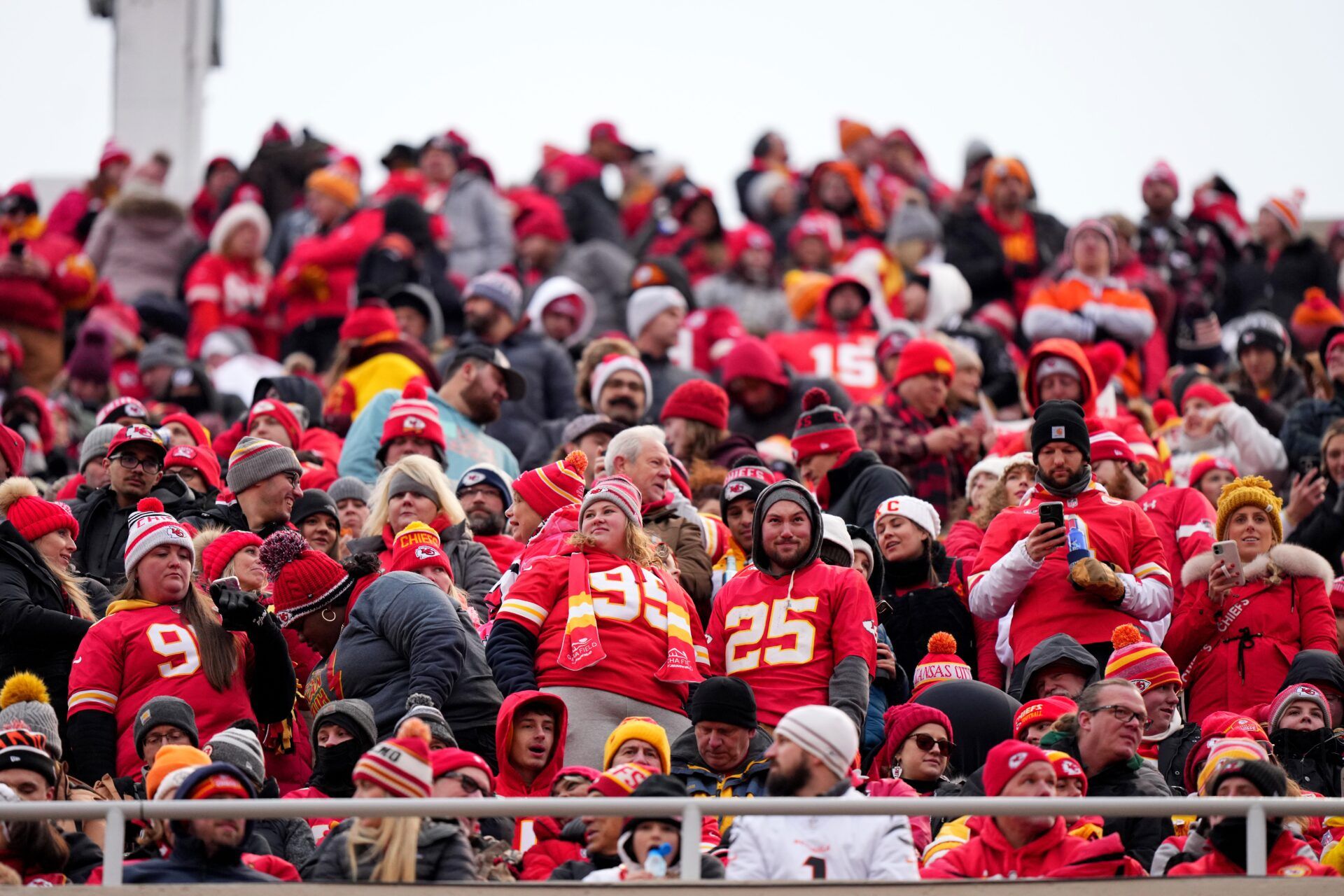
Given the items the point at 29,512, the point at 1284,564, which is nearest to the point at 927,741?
the point at 1284,564

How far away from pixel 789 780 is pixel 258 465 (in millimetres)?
3865

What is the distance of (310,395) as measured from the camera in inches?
563

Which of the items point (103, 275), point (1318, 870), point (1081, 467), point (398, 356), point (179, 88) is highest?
point (179, 88)

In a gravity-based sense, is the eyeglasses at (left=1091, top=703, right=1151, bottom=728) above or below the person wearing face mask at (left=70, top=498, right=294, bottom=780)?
below

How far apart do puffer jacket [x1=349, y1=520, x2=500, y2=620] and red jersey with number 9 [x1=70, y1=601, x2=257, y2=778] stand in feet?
4.89

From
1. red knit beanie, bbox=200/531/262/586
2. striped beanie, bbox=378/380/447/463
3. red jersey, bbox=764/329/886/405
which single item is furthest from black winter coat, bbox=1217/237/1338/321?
red knit beanie, bbox=200/531/262/586

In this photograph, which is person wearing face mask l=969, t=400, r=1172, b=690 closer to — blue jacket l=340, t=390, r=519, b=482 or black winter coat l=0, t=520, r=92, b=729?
blue jacket l=340, t=390, r=519, b=482

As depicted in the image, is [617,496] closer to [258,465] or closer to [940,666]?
[940,666]

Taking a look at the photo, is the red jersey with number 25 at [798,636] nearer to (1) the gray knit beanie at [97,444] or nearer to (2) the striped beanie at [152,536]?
(2) the striped beanie at [152,536]

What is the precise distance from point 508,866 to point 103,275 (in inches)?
522

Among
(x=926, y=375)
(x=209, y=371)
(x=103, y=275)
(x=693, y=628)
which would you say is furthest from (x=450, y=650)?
(x=103, y=275)

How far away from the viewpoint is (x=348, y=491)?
12141mm

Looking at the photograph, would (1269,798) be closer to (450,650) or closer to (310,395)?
(450,650)

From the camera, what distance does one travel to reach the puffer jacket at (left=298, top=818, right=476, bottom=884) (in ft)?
26.7
